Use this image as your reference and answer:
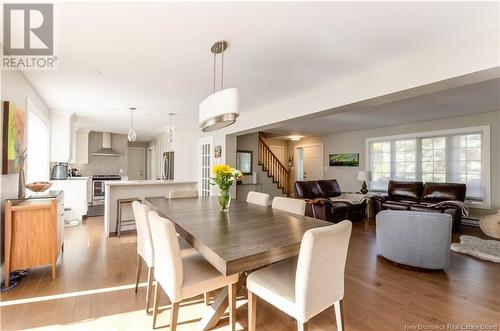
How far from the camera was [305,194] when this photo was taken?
561 cm

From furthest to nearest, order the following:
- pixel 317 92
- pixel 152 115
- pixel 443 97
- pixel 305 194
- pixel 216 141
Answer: pixel 216 141, pixel 305 194, pixel 152 115, pixel 443 97, pixel 317 92

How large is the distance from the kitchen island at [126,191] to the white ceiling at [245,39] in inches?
68.3

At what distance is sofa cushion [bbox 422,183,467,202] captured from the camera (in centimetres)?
478

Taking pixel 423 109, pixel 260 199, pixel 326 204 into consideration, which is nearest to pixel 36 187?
pixel 260 199

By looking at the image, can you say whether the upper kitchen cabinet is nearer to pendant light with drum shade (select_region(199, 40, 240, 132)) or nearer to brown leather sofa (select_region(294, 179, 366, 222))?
pendant light with drum shade (select_region(199, 40, 240, 132))

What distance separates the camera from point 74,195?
4.98 m

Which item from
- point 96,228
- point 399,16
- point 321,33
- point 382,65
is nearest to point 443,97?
point 382,65

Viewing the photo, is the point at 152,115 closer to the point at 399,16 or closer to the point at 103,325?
the point at 103,325

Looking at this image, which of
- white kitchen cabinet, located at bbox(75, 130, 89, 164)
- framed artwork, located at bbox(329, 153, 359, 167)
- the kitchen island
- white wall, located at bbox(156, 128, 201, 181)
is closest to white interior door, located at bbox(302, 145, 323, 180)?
framed artwork, located at bbox(329, 153, 359, 167)

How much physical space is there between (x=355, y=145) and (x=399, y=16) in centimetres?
593

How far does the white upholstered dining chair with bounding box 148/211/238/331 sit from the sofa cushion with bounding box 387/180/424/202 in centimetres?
544

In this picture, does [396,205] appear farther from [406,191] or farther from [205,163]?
[205,163]

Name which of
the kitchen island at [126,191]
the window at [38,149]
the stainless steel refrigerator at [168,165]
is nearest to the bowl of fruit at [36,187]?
the kitchen island at [126,191]

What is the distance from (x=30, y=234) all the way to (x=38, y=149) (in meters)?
2.82
